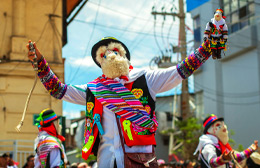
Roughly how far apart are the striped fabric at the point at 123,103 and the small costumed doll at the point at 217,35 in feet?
2.52

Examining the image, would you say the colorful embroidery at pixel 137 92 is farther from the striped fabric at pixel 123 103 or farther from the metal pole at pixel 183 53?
the metal pole at pixel 183 53

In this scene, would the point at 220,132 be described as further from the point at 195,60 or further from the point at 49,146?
the point at 195,60

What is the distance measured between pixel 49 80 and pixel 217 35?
1515mm

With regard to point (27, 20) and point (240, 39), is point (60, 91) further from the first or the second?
point (240, 39)

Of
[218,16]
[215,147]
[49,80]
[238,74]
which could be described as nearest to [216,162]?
[215,147]

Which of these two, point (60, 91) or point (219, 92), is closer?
point (60, 91)

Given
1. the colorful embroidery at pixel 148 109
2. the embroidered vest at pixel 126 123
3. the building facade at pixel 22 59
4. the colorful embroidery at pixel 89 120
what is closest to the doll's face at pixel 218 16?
the embroidered vest at pixel 126 123

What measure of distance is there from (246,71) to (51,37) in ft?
47.9

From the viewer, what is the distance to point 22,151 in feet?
40.4

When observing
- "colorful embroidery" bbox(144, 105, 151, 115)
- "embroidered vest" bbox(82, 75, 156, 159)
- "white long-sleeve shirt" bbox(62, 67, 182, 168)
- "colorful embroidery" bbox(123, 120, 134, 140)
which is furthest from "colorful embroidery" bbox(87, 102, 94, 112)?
"colorful embroidery" bbox(144, 105, 151, 115)

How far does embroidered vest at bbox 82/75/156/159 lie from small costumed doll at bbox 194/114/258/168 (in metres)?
2.37

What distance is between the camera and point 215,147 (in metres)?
6.72

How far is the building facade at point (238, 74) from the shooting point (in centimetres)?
2447

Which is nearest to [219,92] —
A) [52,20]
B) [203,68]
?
[203,68]
